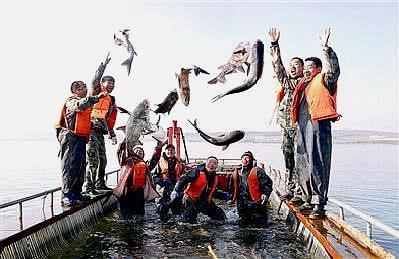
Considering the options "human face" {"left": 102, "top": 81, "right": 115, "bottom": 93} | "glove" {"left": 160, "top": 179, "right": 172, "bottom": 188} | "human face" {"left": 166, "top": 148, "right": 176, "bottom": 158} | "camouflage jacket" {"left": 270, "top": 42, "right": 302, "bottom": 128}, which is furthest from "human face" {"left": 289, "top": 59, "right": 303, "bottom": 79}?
"human face" {"left": 166, "top": 148, "right": 176, "bottom": 158}

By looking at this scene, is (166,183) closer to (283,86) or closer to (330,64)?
(283,86)

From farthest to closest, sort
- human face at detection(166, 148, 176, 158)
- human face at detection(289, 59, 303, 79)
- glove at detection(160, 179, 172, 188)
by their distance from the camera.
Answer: human face at detection(166, 148, 176, 158)
glove at detection(160, 179, 172, 188)
human face at detection(289, 59, 303, 79)

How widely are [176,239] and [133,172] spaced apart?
2.02 metres

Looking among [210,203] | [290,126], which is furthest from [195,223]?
[290,126]

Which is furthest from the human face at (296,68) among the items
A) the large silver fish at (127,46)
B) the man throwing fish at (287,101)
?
the large silver fish at (127,46)

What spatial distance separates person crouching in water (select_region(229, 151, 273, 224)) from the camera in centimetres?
903

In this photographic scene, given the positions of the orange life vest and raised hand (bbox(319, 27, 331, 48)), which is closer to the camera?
raised hand (bbox(319, 27, 331, 48))

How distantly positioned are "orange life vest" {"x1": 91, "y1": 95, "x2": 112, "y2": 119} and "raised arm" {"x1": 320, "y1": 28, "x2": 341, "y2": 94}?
496 cm

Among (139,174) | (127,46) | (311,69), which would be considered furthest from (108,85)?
(311,69)

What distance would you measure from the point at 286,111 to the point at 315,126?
196 cm

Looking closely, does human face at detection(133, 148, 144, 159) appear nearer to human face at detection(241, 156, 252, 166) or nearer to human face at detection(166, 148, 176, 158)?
human face at detection(241, 156, 252, 166)

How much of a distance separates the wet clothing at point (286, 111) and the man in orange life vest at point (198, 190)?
5.11 ft

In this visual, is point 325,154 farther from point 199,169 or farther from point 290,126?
point 199,169

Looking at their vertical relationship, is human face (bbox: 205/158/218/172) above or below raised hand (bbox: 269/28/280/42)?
below
